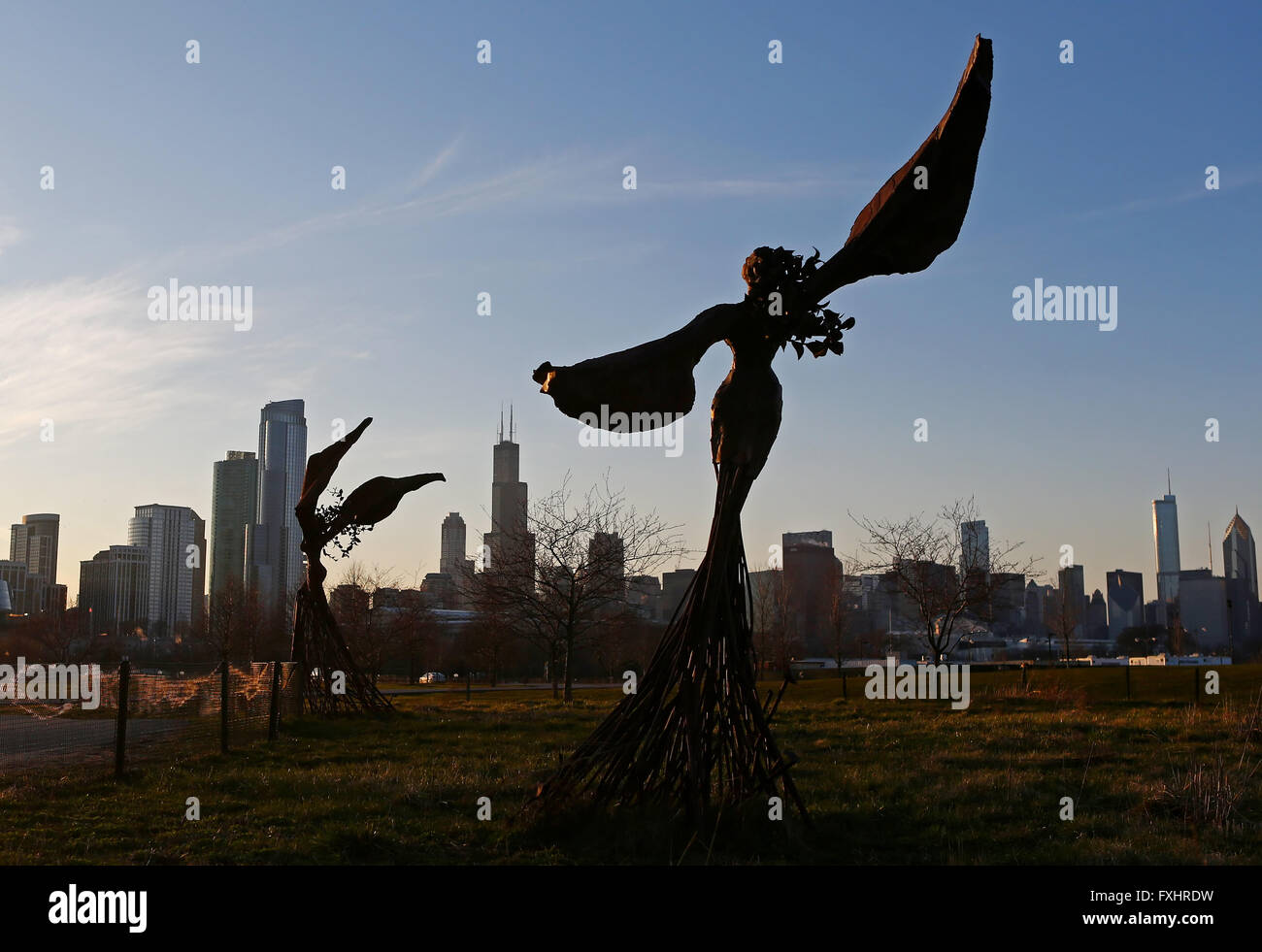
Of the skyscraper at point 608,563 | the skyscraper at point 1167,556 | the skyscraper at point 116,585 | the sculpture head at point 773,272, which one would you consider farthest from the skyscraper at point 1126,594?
the sculpture head at point 773,272

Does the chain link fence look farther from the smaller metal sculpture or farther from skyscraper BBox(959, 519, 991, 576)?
skyscraper BBox(959, 519, 991, 576)

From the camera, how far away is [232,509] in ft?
391

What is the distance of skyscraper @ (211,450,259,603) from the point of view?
351ft

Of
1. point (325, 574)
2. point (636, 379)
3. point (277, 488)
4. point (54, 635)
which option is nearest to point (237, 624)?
point (54, 635)

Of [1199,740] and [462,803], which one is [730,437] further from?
[1199,740]

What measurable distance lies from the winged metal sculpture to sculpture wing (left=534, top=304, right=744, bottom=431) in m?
0.03

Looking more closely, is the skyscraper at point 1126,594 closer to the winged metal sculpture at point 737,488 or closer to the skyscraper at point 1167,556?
the skyscraper at point 1167,556

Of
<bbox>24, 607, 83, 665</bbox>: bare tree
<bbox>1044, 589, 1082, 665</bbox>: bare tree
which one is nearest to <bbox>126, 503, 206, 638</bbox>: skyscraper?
<bbox>24, 607, 83, 665</bbox>: bare tree

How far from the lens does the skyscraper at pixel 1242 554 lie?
69.9 m

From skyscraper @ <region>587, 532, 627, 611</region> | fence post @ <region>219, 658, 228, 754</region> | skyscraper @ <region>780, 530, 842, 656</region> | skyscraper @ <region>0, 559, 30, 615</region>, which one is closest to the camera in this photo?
fence post @ <region>219, 658, 228, 754</region>

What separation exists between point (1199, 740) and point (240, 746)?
42.1ft
